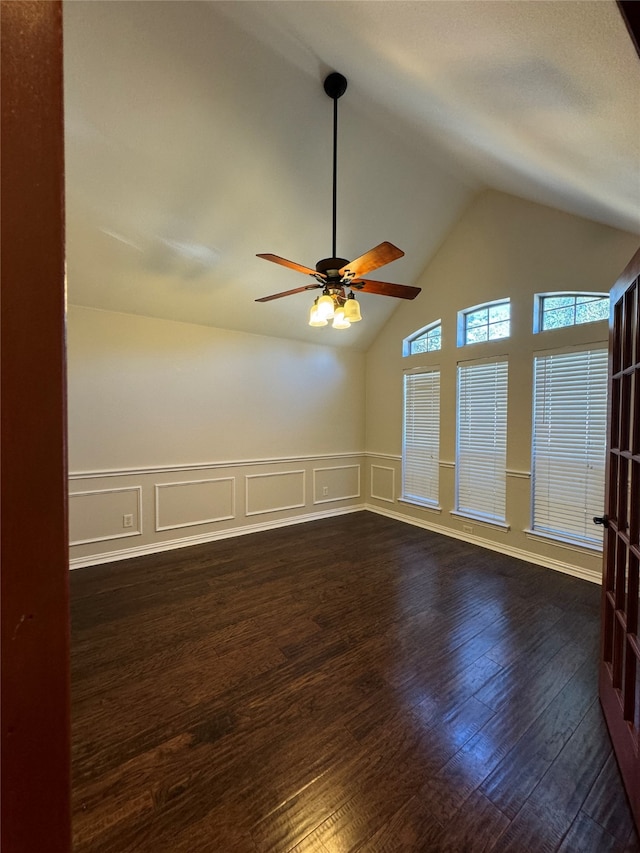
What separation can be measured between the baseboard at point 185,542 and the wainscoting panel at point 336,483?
22cm

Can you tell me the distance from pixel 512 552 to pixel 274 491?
9.15 ft

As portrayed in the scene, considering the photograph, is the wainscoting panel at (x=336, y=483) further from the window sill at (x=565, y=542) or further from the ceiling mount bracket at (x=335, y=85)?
the ceiling mount bracket at (x=335, y=85)

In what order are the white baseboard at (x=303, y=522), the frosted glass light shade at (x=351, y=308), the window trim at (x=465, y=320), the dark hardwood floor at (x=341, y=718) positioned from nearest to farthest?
1. the dark hardwood floor at (x=341, y=718)
2. the frosted glass light shade at (x=351, y=308)
3. the white baseboard at (x=303, y=522)
4. the window trim at (x=465, y=320)

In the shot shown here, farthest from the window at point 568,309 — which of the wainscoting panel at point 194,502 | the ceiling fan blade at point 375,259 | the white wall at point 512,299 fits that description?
the wainscoting panel at point 194,502

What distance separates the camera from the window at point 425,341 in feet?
14.6

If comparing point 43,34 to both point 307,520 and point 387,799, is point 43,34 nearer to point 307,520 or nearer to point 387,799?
point 387,799

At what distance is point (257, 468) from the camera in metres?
4.45

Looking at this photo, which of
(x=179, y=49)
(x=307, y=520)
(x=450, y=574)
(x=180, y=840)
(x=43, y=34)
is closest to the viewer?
(x=43, y=34)

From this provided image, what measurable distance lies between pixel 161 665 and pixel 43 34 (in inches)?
100

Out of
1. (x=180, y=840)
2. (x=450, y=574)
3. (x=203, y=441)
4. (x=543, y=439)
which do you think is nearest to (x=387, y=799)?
(x=180, y=840)

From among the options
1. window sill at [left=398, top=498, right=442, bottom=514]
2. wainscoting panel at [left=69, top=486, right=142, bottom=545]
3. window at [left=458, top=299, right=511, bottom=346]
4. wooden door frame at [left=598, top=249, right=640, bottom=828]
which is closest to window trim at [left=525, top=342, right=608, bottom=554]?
window at [left=458, top=299, right=511, bottom=346]

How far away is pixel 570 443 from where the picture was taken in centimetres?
321

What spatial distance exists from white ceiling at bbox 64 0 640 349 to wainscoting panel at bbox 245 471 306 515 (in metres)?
2.12

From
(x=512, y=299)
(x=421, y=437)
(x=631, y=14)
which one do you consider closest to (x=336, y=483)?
(x=421, y=437)
